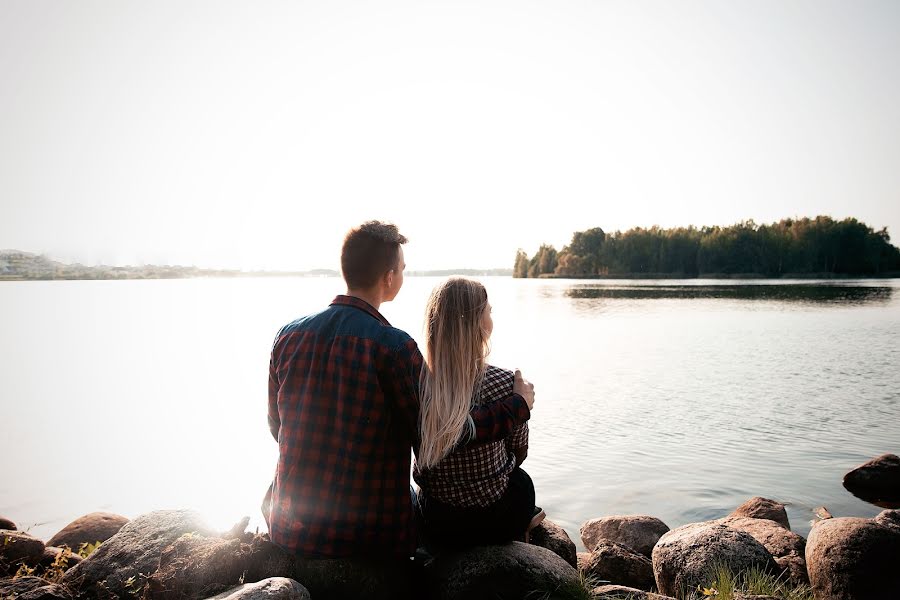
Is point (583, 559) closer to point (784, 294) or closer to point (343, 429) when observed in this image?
point (343, 429)

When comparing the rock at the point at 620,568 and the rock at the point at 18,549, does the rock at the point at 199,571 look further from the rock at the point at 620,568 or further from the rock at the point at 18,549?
the rock at the point at 620,568

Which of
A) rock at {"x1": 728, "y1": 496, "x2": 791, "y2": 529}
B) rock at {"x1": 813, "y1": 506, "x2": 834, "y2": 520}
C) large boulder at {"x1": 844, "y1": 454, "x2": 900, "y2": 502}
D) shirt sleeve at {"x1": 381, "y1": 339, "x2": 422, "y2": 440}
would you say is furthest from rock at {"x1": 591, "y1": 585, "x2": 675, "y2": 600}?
large boulder at {"x1": 844, "y1": 454, "x2": 900, "y2": 502}

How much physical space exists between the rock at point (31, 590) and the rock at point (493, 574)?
2221mm

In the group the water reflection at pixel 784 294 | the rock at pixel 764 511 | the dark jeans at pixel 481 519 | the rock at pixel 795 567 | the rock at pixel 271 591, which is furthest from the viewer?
the water reflection at pixel 784 294

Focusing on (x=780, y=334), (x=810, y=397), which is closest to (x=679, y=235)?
(x=780, y=334)

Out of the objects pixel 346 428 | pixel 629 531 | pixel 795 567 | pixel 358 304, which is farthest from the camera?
pixel 629 531

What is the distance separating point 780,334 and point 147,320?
130ft

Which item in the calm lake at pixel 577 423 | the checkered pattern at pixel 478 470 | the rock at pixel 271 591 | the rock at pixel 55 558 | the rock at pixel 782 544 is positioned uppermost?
the checkered pattern at pixel 478 470

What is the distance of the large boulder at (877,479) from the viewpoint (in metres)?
8.88

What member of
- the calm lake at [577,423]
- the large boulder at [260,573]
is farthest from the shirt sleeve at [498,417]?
the calm lake at [577,423]

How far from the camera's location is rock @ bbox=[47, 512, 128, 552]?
231 inches

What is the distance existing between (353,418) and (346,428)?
69 mm

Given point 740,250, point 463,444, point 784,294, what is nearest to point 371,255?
point 463,444

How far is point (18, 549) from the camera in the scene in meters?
4.93
